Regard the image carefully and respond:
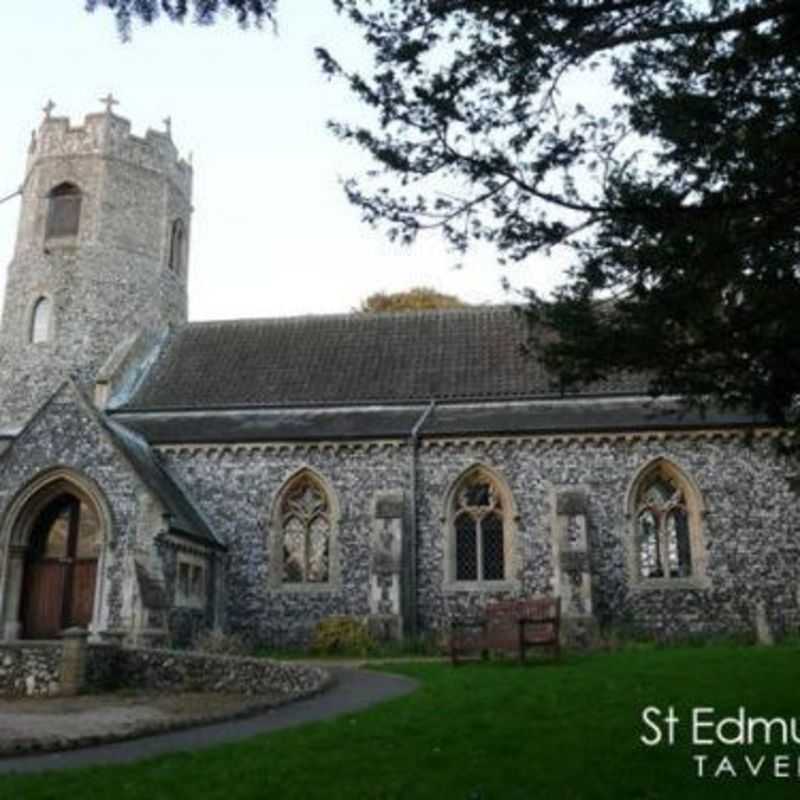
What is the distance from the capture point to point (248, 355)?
26.2 m

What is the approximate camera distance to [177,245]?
29.8 metres

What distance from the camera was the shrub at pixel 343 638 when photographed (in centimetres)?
1907

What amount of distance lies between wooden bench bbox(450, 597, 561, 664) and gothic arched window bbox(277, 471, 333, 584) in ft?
21.4

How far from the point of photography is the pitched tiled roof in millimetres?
23547

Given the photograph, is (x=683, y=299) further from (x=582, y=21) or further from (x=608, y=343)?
(x=582, y=21)

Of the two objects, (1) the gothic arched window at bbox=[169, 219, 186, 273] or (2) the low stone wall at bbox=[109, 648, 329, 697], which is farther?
(1) the gothic arched window at bbox=[169, 219, 186, 273]

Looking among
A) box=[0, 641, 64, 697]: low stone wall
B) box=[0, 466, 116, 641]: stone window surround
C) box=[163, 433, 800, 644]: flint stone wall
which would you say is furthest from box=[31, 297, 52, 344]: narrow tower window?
box=[0, 641, 64, 697]: low stone wall

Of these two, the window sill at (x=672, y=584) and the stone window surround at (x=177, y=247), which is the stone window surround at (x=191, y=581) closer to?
the window sill at (x=672, y=584)

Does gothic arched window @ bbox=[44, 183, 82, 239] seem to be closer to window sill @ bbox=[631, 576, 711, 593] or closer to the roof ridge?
the roof ridge

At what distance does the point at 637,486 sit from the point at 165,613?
34.4ft

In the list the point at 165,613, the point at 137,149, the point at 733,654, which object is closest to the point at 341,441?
the point at 165,613

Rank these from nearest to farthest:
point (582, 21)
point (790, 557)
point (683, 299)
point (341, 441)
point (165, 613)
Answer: point (582, 21) → point (683, 299) → point (165, 613) → point (790, 557) → point (341, 441)

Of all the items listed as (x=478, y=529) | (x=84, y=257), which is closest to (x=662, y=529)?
(x=478, y=529)

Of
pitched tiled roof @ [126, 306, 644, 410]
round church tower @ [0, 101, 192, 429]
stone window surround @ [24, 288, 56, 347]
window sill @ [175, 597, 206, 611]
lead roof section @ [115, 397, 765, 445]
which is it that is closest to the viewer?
window sill @ [175, 597, 206, 611]
